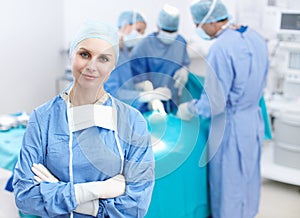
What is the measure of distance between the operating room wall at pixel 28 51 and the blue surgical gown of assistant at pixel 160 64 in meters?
1.49

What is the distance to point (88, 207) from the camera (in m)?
1.23

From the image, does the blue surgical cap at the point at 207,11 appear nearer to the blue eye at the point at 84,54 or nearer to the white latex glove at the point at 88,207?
the blue eye at the point at 84,54

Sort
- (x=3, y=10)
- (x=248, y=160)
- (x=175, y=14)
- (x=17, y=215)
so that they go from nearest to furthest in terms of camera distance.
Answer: (x=17, y=215), (x=248, y=160), (x=175, y=14), (x=3, y=10)

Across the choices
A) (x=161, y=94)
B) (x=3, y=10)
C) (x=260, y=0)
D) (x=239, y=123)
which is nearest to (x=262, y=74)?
(x=239, y=123)

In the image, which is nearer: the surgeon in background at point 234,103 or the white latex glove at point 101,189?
the white latex glove at point 101,189

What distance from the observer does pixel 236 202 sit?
241 centimetres

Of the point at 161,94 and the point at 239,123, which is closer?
the point at 161,94

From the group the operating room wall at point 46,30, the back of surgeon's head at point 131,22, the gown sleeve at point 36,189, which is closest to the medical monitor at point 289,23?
the operating room wall at point 46,30

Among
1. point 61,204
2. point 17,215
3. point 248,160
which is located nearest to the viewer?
point 61,204

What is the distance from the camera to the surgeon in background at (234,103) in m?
2.18

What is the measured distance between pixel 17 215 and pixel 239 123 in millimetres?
1261

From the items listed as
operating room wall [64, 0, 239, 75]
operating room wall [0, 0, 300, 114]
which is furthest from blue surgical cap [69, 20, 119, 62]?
operating room wall [64, 0, 239, 75]

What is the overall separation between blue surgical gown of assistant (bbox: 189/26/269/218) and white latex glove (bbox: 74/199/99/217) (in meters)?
0.95

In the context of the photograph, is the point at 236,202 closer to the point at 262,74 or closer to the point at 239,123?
the point at 239,123
